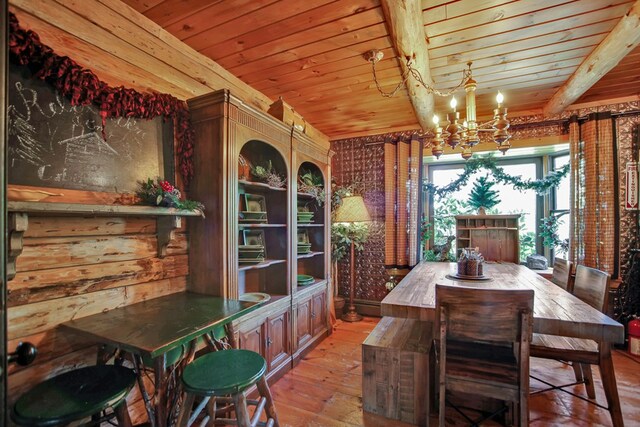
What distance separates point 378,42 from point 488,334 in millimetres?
2031

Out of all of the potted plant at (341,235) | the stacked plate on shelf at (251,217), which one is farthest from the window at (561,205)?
the stacked plate on shelf at (251,217)

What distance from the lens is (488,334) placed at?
4.93 ft

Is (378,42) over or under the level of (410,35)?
over

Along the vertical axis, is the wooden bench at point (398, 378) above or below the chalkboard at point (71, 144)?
below

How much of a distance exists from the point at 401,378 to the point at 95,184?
2.15 meters

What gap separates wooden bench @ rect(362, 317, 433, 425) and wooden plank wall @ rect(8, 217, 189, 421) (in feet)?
4.68

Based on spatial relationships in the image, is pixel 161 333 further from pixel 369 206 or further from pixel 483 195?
pixel 483 195

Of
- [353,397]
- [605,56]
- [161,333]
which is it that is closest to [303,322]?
[353,397]

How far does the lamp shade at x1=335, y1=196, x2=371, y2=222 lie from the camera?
141 inches

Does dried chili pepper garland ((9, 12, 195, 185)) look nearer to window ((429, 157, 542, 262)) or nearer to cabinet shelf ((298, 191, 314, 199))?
cabinet shelf ((298, 191, 314, 199))

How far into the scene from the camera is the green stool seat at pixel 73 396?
1029 mm

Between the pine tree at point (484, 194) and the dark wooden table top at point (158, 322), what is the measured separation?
3210mm

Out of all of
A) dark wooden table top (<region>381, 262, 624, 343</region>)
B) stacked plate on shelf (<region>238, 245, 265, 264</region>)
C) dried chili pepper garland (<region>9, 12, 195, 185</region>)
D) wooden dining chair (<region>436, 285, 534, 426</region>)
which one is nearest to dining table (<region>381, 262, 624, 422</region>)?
dark wooden table top (<region>381, 262, 624, 343</region>)

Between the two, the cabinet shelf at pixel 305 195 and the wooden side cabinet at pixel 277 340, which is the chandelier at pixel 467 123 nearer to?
the cabinet shelf at pixel 305 195
